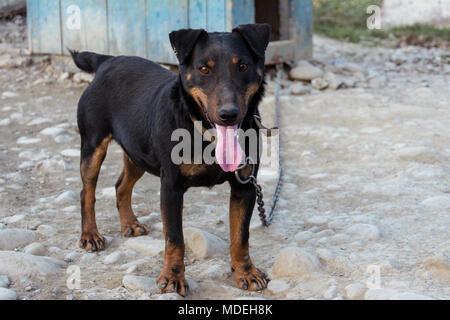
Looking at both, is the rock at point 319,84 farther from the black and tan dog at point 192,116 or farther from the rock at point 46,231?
the rock at point 46,231

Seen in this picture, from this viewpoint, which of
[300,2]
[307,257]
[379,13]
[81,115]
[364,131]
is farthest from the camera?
[379,13]

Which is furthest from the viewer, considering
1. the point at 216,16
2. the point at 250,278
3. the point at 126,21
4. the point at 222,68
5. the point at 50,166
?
the point at 126,21

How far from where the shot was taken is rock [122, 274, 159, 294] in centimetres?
334

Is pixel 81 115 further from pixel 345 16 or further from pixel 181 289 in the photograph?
pixel 345 16

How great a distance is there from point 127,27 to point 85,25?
31.6 inches

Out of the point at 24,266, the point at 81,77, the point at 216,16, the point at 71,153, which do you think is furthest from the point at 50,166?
the point at 81,77

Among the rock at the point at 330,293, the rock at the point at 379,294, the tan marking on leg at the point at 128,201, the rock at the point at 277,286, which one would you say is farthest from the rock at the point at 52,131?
the rock at the point at 379,294

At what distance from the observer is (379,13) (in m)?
15.0

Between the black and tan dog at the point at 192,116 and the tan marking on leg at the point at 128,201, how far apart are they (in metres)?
0.29

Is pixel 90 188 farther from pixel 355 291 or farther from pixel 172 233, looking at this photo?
pixel 355 291

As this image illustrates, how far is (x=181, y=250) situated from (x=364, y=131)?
3.90 meters

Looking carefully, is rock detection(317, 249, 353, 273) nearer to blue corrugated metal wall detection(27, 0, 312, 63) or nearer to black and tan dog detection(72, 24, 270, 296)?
black and tan dog detection(72, 24, 270, 296)

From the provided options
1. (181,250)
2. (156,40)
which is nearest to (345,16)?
(156,40)

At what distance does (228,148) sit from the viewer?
324cm
